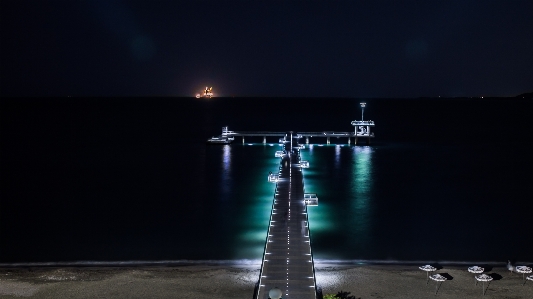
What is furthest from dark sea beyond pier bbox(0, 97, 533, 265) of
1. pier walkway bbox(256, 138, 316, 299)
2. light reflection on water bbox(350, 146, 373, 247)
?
pier walkway bbox(256, 138, 316, 299)

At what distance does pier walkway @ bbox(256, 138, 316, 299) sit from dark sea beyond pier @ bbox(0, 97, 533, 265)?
1682mm

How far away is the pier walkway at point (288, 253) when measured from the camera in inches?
588

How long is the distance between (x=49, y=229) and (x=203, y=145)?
3511 centimetres

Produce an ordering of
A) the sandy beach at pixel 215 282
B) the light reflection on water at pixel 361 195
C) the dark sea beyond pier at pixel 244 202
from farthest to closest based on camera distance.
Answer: the light reflection on water at pixel 361 195
the dark sea beyond pier at pixel 244 202
the sandy beach at pixel 215 282

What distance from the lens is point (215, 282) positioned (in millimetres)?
16922

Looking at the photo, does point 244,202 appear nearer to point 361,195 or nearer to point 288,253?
point 361,195

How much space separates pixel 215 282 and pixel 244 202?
15546mm

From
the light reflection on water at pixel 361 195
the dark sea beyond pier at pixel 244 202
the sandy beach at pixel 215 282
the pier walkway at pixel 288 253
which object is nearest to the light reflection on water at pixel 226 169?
the dark sea beyond pier at pixel 244 202

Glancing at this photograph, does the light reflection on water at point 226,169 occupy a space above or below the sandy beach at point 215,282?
above

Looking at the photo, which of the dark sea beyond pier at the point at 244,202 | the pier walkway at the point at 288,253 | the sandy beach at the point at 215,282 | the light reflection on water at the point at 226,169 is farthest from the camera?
the light reflection on water at the point at 226,169

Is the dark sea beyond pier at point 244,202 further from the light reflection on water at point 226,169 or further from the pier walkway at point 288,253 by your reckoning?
the pier walkway at point 288,253

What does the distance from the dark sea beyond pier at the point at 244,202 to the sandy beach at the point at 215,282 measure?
133 inches

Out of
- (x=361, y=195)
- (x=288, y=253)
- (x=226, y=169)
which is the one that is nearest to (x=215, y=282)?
(x=288, y=253)

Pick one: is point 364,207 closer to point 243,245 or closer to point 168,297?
point 243,245
